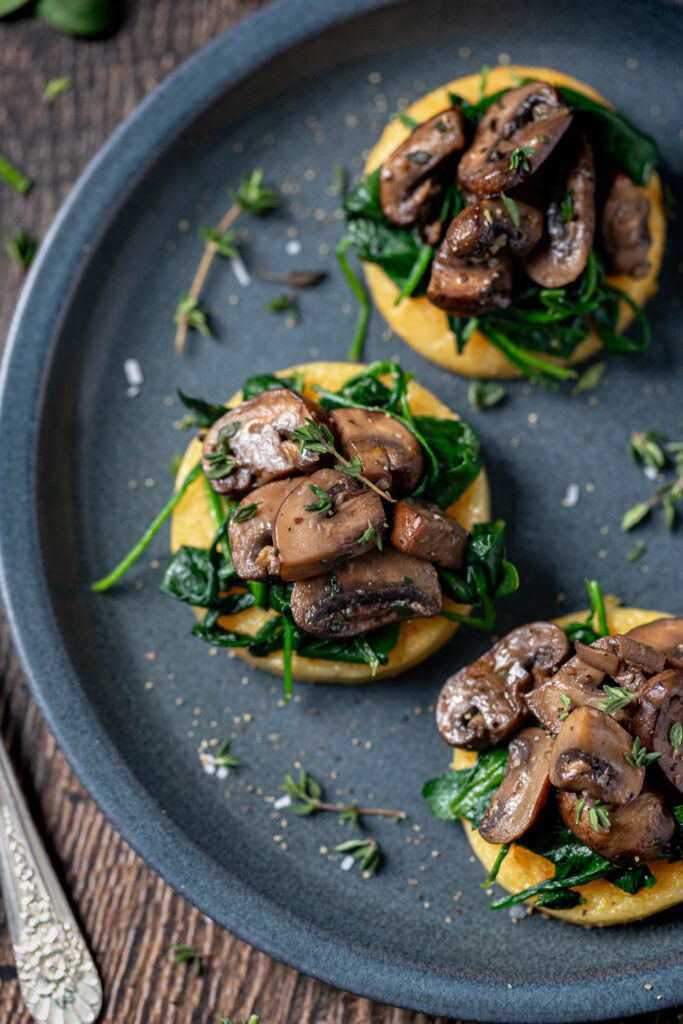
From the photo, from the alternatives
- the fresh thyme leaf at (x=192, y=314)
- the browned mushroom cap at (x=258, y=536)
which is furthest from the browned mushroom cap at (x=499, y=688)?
the fresh thyme leaf at (x=192, y=314)

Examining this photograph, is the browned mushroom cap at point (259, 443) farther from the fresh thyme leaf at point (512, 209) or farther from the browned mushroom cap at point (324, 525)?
the fresh thyme leaf at point (512, 209)

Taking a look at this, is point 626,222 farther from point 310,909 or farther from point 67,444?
point 310,909

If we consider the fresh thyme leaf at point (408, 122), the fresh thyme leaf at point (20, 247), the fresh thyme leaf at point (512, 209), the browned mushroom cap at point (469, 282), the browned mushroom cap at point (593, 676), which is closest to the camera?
the browned mushroom cap at point (593, 676)

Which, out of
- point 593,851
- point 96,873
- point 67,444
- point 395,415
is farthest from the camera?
point 67,444

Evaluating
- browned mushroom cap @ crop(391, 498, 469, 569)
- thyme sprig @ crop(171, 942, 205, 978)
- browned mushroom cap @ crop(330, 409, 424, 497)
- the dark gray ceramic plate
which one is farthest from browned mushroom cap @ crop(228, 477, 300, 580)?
thyme sprig @ crop(171, 942, 205, 978)

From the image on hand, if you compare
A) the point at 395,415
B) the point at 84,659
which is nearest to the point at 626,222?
the point at 395,415

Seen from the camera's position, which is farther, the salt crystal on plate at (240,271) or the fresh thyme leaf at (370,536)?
the salt crystal on plate at (240,271)

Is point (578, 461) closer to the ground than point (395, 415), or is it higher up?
closer to the ground
